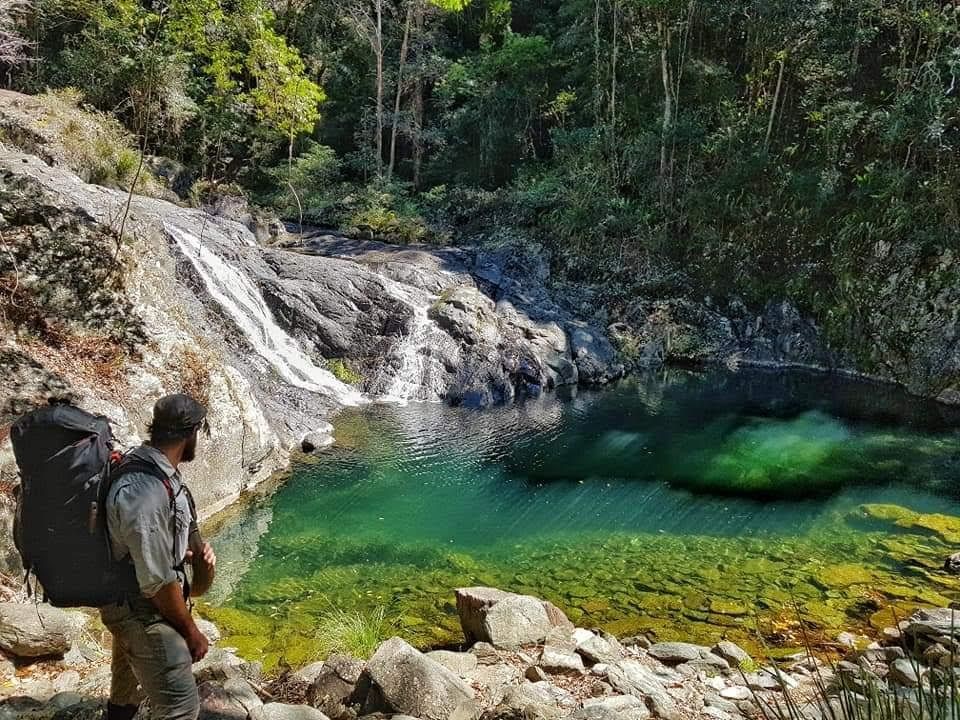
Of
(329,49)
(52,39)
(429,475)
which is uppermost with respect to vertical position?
(329,49)

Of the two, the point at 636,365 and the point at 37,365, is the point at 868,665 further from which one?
the point at 636,365

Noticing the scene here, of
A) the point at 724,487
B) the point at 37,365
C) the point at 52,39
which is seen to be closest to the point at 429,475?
the point at 724,487

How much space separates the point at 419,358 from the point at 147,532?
44.5ft

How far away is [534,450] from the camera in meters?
11.9

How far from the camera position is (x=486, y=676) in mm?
4340

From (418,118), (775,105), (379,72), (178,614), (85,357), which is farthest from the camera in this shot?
(418,118)

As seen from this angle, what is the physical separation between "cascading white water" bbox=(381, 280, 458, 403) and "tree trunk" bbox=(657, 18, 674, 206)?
10325mm

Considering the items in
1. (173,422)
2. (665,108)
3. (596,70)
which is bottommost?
(173,422)

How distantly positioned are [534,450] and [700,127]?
49.3 feet

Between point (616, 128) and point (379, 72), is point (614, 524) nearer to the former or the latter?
point (616, 128)

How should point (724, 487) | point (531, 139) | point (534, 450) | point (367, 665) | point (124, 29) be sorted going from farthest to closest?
point (531, 139) < point (124, 29) < point (534, 450) < point (724, 487) < point (367, 665)

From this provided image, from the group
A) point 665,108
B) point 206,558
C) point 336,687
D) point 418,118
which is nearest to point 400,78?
point 418,118

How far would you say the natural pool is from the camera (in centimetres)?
617

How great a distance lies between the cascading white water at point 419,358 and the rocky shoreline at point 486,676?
10.1m
